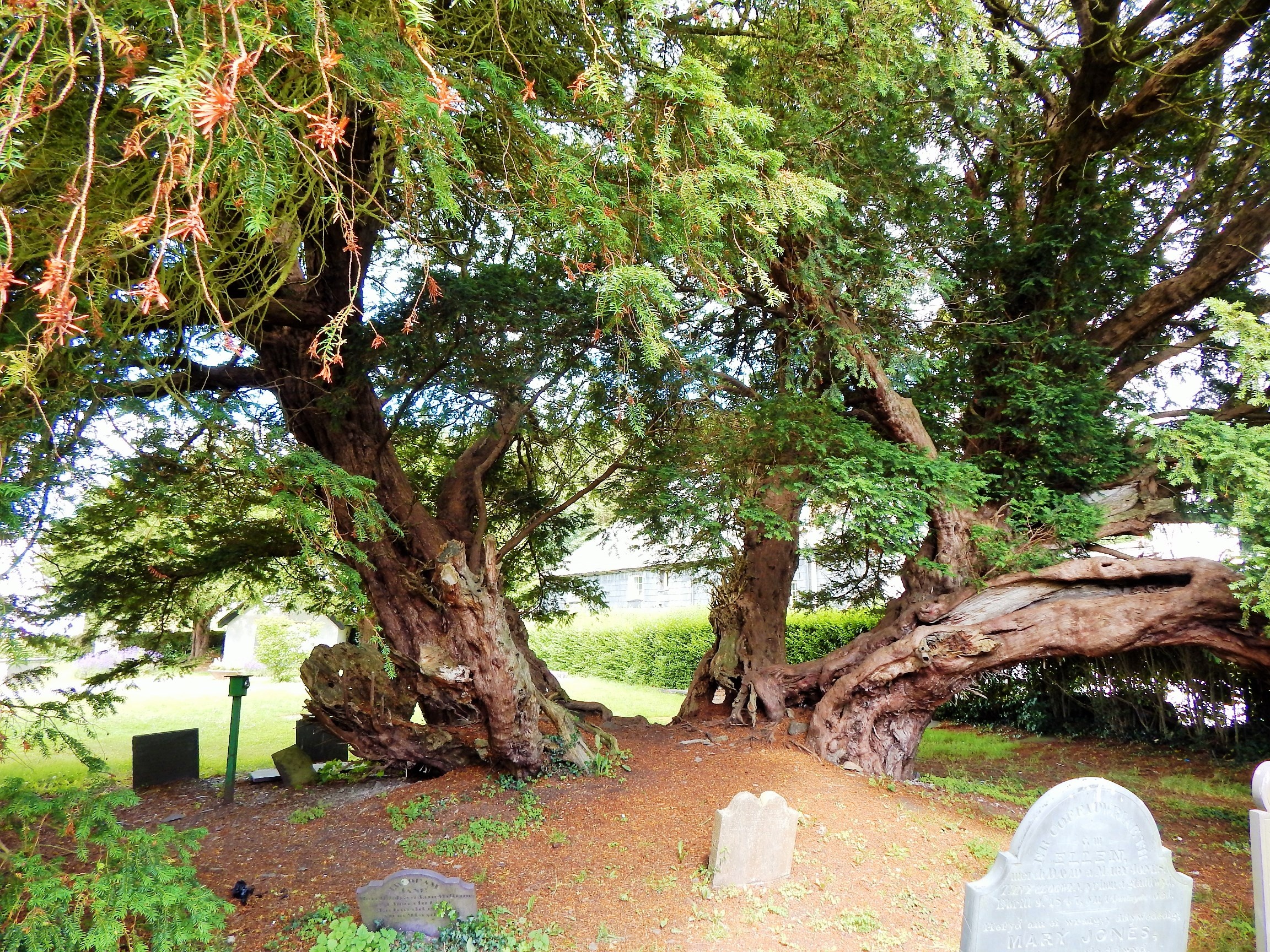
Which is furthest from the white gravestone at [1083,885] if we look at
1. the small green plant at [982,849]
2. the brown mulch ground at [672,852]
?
the small green plant at [982,849]

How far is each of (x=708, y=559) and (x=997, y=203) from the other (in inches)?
249

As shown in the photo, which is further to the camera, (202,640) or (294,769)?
(202,640)

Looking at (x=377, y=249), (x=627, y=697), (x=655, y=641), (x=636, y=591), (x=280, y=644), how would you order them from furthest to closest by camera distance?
(x=636, y=591) → (x=655, y=641) → (x=627, y=697) → (x=280, y=644) → (x=377, y=249)

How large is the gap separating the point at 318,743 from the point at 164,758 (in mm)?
1674

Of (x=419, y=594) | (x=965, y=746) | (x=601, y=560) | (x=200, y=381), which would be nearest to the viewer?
(x=200, y=381)

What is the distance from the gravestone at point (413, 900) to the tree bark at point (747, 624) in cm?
515

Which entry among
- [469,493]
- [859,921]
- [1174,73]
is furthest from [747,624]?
[1174,73]

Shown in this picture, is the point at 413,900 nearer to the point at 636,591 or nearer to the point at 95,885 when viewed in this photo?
the point at 95,885

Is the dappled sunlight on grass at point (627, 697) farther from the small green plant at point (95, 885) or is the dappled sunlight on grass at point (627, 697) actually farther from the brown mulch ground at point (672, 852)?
the small green plant at point (95, 885)

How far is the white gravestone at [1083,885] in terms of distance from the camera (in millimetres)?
3131

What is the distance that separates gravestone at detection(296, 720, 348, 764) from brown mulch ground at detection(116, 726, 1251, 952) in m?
0.83

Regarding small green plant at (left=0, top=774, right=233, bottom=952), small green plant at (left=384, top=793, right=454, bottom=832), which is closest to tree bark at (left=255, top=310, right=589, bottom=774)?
small green plant at (left=384, top=793, right=454, bottom=832)

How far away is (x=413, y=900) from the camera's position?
4109 mm

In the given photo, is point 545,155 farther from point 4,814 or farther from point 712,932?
point 712,932
